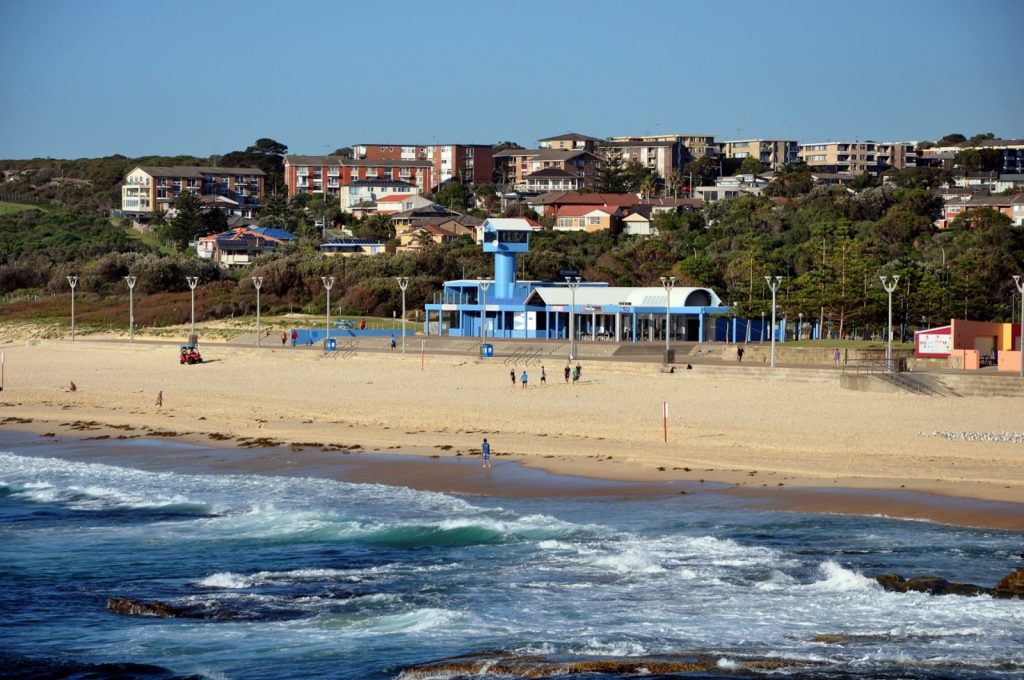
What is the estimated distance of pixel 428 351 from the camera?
50.0 m

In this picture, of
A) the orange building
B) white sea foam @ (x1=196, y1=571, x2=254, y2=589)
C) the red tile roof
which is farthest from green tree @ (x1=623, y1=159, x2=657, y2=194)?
white sea foam @ (x1=196, y1=571, x2=254, y2=589)

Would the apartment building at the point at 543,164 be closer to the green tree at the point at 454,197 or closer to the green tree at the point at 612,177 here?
the green tree at the point at 612,177

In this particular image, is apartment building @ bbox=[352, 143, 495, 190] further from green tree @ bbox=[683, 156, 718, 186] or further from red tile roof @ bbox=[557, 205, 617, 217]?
red tile roof @ bbox=[557, 205, 617, 217]

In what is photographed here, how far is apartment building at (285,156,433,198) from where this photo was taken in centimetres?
13738

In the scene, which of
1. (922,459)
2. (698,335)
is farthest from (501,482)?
(698,335)

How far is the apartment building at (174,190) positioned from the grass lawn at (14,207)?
355 inches

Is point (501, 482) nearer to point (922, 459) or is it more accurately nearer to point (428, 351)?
point (922, 459)

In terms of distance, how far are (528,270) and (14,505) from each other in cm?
5332

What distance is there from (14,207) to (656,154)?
70.8 metres

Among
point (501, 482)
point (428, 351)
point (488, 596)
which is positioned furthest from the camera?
point (428, 351)

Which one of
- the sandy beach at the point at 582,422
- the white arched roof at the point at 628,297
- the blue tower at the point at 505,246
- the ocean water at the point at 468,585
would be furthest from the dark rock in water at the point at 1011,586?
the blue tower at the point at 505,246

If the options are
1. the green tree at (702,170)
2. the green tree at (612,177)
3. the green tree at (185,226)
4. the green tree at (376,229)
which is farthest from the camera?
the green tree at (702,170)

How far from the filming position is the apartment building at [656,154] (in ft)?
484

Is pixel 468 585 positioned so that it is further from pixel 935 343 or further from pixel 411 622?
pixel 935 343
